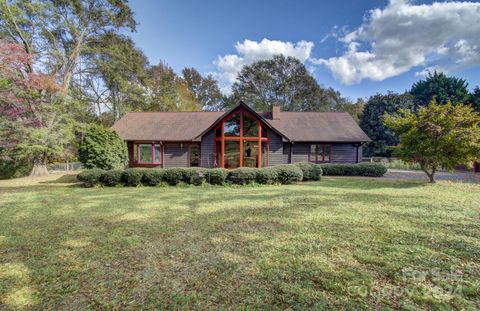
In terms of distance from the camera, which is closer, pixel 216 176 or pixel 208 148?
pixel 216 176

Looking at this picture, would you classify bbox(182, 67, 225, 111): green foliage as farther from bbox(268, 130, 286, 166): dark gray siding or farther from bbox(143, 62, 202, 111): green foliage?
bbox(268, 130, 286, 166): dark gray siding

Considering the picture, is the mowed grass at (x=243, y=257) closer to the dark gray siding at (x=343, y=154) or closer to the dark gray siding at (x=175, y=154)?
the dark gray siding at (x=175, y=154)

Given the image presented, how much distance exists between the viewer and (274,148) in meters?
16.6

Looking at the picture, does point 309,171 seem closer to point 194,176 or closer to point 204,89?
point 194,176

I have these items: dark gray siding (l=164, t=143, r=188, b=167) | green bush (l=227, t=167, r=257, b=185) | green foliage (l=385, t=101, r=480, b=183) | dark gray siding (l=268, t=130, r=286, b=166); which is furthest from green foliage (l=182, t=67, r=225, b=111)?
green foliage (l=385, t=101, r=480, b=183)

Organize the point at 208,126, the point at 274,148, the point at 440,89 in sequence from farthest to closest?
the point at 440,89
the point at 208,126
the point at 274,148

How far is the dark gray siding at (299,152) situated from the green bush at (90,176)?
13069 mm

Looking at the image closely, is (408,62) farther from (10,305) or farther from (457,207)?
(10,305)

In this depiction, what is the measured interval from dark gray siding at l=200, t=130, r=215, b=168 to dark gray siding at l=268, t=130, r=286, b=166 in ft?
13.9

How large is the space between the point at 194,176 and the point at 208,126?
8.30 meters

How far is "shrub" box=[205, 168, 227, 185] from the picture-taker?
10.8 m

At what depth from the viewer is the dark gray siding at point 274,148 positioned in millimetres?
16500

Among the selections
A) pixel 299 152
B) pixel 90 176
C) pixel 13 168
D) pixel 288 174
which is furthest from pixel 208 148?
pixel 13 168

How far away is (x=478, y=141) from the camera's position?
998 centimetres
